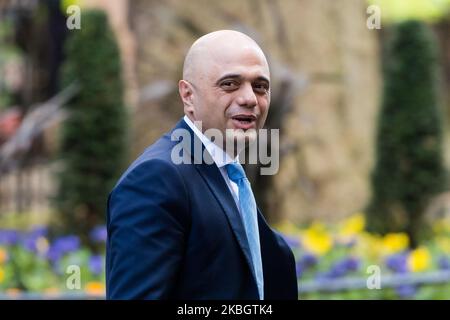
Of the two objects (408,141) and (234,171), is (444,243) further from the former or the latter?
(234,171)

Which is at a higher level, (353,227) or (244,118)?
(353,227)

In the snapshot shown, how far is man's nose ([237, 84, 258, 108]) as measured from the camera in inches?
76.9

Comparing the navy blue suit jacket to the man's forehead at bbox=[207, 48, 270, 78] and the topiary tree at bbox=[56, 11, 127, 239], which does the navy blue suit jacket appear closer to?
the man's forehead at bbox=[207, 48, 270, 78]

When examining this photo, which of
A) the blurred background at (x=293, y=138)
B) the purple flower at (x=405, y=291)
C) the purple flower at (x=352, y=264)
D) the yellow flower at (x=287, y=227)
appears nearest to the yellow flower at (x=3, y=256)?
the blurred background at (x=293, y=138)

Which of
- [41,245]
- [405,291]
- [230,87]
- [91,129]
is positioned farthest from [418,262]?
[230,87]

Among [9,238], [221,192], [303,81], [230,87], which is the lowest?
[221,192]

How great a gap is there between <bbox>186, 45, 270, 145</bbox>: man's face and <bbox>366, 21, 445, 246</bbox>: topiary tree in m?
7.37

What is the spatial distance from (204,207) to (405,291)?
4.53 metres

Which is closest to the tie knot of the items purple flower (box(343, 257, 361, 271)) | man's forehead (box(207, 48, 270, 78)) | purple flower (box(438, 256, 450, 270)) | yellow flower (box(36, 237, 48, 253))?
man's forehead (box(207, 48, 270, 78))

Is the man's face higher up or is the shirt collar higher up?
the man's face

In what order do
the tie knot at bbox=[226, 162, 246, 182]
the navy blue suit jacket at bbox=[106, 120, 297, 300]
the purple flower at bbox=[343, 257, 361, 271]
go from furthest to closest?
the purple flower at bbox=[343, 257, 361, 271] → the tie knot at bbox=[226, 162, 246, 182] → the navy blue suit jacket at bbox=[106, 120, 297, 300]

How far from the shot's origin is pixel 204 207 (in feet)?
6.17

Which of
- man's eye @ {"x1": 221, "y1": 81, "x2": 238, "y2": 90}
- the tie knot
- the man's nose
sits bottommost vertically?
the tie knot

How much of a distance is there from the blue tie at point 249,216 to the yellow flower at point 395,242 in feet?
19.3
